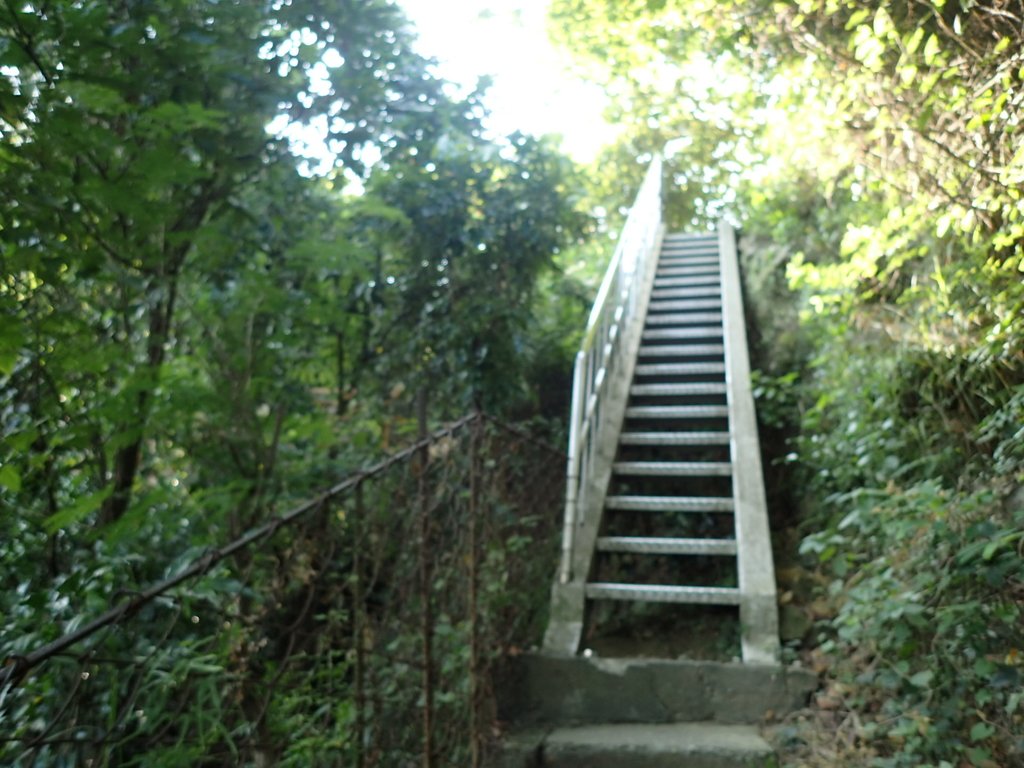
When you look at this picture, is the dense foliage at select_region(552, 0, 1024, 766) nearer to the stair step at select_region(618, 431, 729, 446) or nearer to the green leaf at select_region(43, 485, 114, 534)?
the stair step at select_region(618, 431, 729, 446)

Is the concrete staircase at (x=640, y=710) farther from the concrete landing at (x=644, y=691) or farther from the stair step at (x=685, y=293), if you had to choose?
the stair step at (x=685, y=293)

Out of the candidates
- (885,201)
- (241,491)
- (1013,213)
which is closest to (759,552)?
(885,201)

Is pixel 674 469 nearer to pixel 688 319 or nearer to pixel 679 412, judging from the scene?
pixel 679 412

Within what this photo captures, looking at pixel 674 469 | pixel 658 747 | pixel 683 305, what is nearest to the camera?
pixel 658 747

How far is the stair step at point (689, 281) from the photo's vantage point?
7812 mm

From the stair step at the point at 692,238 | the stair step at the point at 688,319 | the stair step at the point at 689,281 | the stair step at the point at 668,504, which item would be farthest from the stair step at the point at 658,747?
the stair step at the point at 692,238

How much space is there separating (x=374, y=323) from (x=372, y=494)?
2830mm

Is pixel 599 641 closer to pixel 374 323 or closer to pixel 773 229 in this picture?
pixel 374 323

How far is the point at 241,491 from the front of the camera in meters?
3.23

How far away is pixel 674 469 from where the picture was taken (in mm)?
4926

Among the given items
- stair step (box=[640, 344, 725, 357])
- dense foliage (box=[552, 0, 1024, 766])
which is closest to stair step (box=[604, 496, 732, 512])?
dense foliage (box=[552, 0, 1024, 766])

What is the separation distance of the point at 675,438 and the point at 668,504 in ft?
2.09

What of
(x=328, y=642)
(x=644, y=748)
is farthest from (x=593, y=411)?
(x=328, y=642)

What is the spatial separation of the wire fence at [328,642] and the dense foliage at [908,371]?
Result: 137cm
